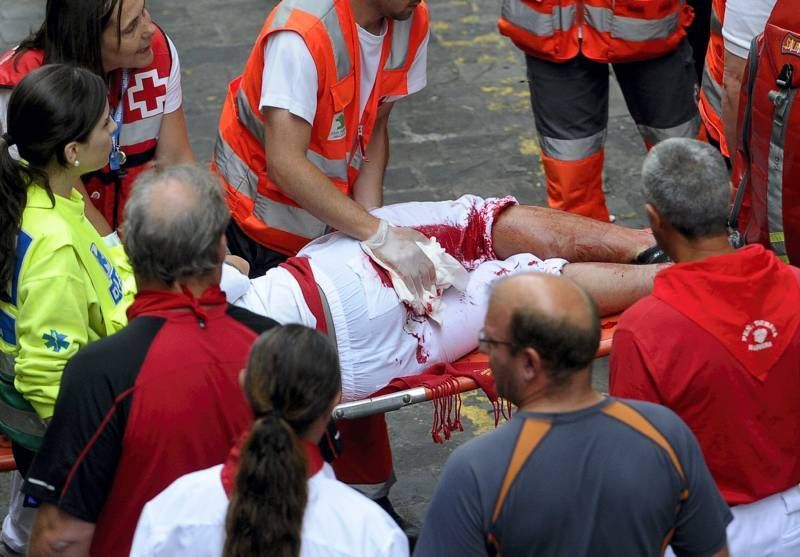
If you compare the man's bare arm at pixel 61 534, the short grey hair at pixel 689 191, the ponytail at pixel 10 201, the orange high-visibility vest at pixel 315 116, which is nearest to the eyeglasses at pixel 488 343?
the short grey hair at pixel 689 191

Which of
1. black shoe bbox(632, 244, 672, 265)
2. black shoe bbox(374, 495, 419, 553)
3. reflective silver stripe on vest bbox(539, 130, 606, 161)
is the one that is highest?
black shoe bbox(632, 244, 672, 265)

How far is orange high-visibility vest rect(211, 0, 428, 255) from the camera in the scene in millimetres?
3479

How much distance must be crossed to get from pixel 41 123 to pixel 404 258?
3.48 feet

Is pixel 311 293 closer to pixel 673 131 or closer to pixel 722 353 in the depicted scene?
pixel 722 353

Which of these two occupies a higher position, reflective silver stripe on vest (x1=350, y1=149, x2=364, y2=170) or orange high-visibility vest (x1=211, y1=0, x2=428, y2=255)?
orange high-visibility vest (x1=211, y1=0, x2=428, y2=255)

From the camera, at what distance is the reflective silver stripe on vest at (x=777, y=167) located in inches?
124

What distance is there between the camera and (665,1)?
4332 mm

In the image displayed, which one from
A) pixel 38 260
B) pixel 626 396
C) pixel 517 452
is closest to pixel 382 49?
pixel 38 260

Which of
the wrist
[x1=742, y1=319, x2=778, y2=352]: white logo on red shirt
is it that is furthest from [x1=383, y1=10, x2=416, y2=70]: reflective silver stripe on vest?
[x1=742, y1=319, x2=778, y2=352]: white logo on red shirt

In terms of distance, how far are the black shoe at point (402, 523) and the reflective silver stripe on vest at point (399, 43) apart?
4.20 feet

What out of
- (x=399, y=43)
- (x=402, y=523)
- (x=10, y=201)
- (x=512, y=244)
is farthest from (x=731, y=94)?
(x=10, y=201)

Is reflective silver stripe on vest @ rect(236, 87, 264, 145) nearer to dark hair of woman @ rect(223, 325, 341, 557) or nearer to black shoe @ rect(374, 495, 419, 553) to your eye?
black shoe @ rect(374, 495, 419, 553)

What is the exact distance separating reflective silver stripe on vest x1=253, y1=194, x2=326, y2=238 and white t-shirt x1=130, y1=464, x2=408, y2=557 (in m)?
1.75

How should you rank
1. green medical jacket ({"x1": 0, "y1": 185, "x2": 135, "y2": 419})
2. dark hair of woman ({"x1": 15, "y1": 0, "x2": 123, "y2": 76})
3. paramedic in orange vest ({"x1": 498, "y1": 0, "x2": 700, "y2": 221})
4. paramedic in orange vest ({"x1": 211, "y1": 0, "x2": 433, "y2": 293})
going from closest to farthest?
1. green medical jacket ({"x1": 0, "y1": 185, "x2": 135, "y2": 419})
2. dark hair of woman ({"x1": 15, "y1": 0, "x2": 123, "y2": 76})
3. paramedic in orange vest ({"x1": 211, "y1": 0, "x2": 433, "y2": 293})
4. paramedic in orange vest ({"x1": 498, "y1": 0, "x2": 700, "y2": 221})
